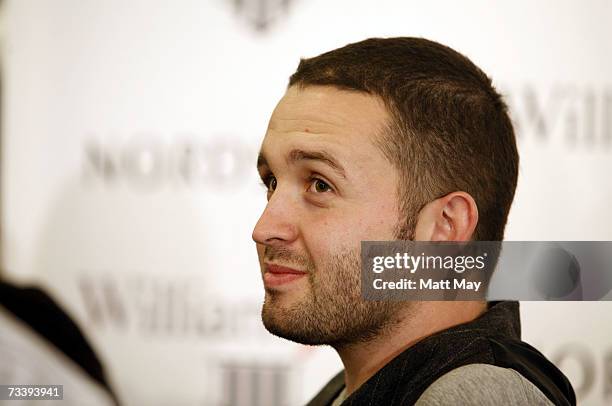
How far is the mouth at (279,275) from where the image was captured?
113 centimetres

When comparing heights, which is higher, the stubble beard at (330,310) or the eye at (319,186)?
the eye at (319,186)

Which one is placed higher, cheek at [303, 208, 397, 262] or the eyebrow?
the eyebrow

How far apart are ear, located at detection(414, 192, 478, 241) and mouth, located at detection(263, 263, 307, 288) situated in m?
0.19

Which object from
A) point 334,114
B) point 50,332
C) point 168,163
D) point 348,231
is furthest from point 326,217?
point 50,332

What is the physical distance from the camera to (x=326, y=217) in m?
1.12

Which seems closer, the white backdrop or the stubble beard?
the stubble beard

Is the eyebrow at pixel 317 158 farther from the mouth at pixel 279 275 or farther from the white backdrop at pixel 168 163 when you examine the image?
the white backdrop at pixel 168 163

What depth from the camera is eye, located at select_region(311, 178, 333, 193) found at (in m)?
1.12

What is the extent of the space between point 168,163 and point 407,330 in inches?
38.3

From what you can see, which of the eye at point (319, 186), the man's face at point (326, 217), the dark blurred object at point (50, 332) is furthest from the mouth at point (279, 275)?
the dark blurred object at point (50, 332)

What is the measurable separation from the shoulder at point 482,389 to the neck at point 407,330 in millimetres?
208

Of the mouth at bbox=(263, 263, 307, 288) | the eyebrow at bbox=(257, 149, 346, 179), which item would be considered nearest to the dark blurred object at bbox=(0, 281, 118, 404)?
the mouth at bbox=(263, 263, 307, 288)

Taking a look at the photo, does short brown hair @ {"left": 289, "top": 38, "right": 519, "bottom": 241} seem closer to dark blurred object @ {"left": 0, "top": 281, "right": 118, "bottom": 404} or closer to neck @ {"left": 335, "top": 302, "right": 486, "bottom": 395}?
neck @ {"left": 335, "top": 302, "right": 486, "bottom": 395}

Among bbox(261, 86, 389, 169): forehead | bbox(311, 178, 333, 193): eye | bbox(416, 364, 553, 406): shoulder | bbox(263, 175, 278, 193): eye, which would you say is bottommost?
bbox(416, 364, 553, 406): shoulder
